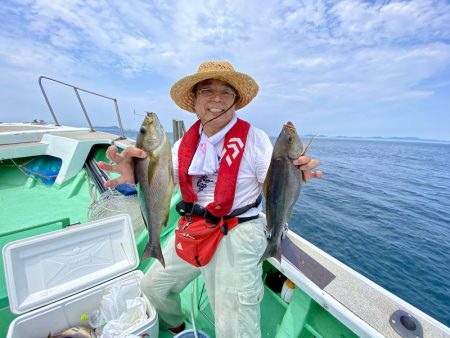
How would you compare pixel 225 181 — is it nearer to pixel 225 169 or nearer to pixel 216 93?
pixel 225 169

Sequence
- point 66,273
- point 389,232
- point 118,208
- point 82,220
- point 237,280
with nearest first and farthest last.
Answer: point 237,280, point 66,273, point 118,208, point 82,220, point 389,232

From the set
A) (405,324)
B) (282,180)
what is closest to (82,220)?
(282,180)

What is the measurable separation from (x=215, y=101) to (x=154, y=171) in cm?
90

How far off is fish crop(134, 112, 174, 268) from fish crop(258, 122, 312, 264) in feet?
2.87

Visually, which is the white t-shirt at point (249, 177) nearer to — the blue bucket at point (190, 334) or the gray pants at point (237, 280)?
the gray pants at point (237, 280)

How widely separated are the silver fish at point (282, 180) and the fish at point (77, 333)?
6.83 feet

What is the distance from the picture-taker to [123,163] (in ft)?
6.17

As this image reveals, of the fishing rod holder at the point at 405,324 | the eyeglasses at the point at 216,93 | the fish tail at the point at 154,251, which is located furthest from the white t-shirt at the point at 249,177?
the fishing rod holder at the point at 405,324

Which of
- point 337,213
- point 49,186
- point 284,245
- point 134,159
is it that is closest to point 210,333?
point 284,245

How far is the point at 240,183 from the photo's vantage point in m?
2.12

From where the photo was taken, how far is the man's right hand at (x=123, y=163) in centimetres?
176

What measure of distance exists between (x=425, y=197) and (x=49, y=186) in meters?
19.1

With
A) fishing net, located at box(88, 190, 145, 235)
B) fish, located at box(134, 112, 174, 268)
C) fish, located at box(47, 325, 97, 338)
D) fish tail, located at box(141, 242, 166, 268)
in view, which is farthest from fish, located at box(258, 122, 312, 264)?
fishing net, located at box(88, 190, 145, 235)

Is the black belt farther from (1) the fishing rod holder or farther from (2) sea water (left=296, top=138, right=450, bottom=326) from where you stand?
(2) sea water (left=296, top=138, right=450, bottom=326)
